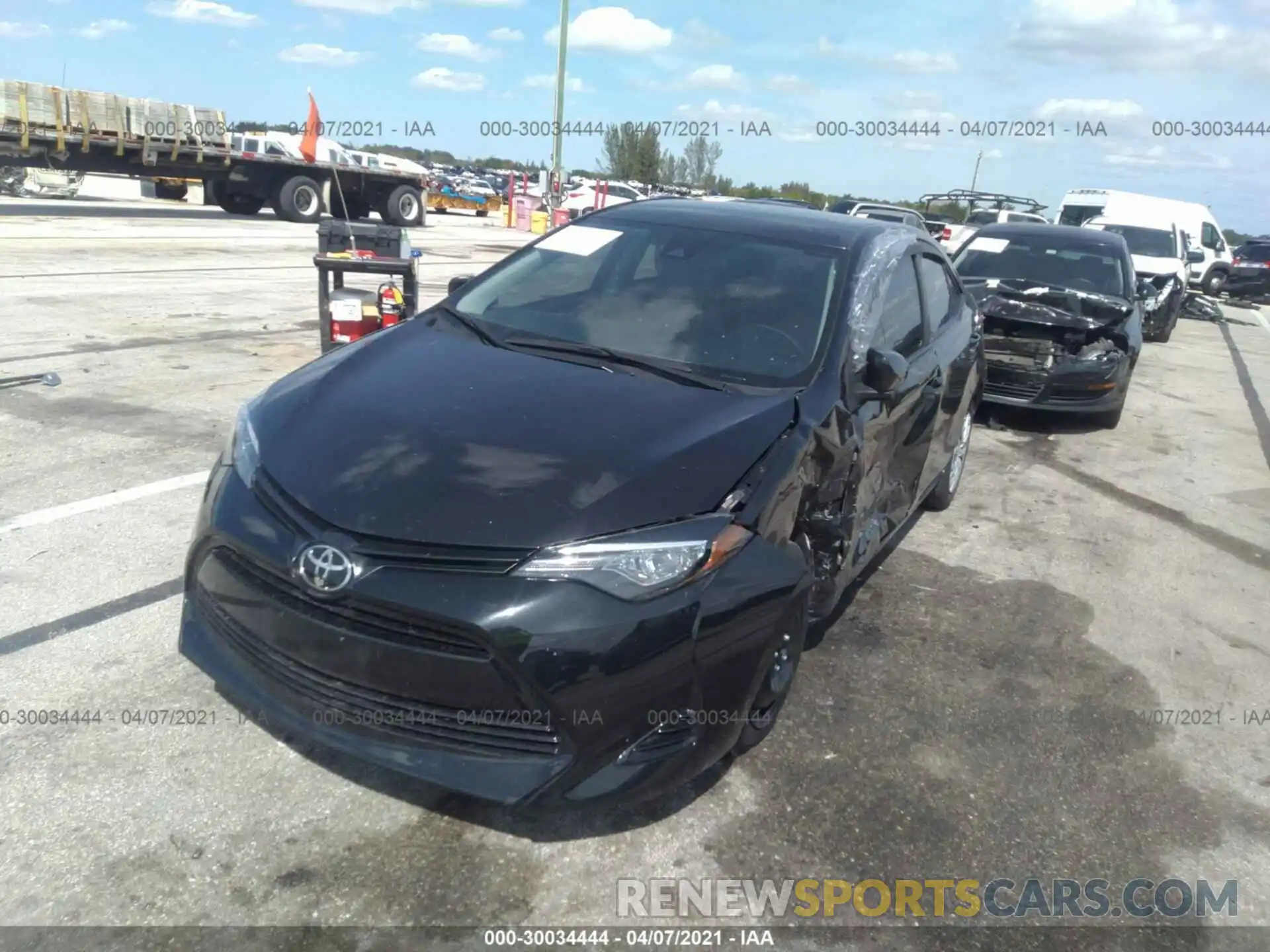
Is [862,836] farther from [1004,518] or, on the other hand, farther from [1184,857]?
[1004,518]

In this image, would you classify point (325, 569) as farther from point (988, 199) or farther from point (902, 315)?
point (988, 199)

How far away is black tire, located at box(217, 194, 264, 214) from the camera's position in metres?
24.7

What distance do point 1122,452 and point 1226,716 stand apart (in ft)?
14.5

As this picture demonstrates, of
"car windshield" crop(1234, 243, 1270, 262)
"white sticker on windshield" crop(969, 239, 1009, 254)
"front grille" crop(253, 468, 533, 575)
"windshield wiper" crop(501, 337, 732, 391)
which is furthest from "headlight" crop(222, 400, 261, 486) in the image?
"car windshield" crop(1234, 243, 1270, 262)

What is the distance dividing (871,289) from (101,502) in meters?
3.64

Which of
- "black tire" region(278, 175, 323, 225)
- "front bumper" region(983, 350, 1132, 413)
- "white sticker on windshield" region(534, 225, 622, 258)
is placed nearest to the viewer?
"white sticker on windshield" region(534, 225, 622, 258)

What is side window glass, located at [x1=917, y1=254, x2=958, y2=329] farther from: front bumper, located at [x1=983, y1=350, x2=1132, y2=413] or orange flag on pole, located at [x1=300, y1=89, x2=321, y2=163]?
orange flag on pole, located at [x1=300, y1=89, x2=321, y2=163]

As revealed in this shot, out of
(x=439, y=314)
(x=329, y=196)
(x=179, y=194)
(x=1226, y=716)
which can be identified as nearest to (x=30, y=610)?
(x=439, y=314)

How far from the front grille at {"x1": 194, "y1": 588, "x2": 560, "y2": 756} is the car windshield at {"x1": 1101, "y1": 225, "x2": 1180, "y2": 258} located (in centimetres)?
1720

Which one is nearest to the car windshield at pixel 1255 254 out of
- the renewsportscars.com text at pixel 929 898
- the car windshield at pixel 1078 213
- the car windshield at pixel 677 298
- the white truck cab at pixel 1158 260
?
the white truck cab at pixel 1158 260

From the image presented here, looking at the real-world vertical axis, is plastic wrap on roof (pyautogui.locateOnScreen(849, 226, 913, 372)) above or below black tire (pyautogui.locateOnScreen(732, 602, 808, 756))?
above

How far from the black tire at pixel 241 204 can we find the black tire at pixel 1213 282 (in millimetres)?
23827

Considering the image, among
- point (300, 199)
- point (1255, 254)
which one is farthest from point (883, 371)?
point (1255, 254)

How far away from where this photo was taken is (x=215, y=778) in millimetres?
2814
